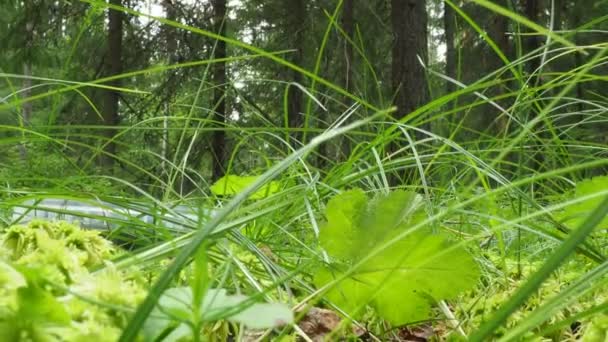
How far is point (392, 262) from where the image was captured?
473mm

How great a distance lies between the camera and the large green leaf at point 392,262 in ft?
1.56

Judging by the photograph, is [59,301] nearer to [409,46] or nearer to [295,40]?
[409,46]

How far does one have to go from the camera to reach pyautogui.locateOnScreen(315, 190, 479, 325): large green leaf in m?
0.47

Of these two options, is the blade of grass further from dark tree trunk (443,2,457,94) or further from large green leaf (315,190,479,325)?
dark tree trunk (443,2,457,94)

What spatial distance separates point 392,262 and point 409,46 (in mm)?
3975

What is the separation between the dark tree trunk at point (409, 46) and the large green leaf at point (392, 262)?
142 inches

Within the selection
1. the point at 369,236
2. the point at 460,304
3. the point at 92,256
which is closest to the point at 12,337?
the point at 92,256

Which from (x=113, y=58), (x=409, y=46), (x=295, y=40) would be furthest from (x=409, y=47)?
(x=113, y=58)

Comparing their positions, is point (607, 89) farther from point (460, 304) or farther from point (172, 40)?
point (460, 304)

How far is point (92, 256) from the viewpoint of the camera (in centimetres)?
44

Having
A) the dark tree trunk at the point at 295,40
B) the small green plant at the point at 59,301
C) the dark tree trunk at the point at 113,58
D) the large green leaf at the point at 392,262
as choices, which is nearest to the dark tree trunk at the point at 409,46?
the dark tree trunk at the point at 295,40

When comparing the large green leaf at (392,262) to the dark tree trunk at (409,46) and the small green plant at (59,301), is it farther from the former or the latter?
the dark tree trunk at (409,46)

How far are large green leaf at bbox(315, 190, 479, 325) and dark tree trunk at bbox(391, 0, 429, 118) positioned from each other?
3598 millimetres

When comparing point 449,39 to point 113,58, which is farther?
point 449,39
